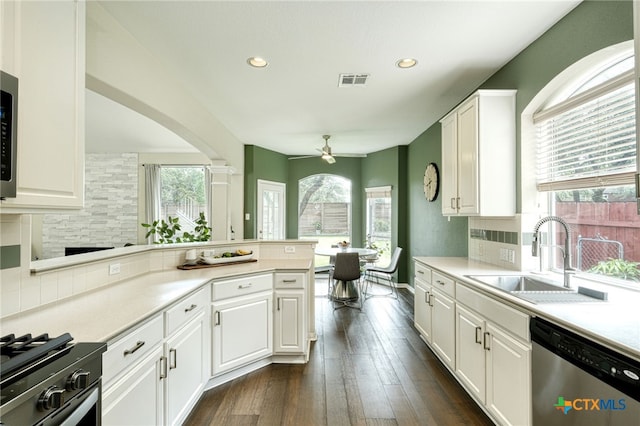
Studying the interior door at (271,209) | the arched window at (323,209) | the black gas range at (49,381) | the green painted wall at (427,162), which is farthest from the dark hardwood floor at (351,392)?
the arched window at (323,209)

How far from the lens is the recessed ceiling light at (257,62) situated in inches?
104

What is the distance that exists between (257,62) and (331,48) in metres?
0.67

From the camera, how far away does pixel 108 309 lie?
1.58m

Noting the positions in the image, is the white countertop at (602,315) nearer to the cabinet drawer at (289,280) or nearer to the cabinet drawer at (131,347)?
the cabinet drawer at (289,280)

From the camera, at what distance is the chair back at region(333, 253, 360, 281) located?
4.44 meters

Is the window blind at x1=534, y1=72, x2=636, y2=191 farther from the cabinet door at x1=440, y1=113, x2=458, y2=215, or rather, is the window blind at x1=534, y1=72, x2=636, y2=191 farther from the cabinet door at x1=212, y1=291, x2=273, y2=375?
the cabinet door at x1=212, y1=291, x2=273, y2=375

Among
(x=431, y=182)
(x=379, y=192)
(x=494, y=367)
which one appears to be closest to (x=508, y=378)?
(x=494, y=367)

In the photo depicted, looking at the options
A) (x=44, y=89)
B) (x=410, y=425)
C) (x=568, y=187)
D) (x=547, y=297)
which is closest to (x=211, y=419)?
(x=410, y=425)

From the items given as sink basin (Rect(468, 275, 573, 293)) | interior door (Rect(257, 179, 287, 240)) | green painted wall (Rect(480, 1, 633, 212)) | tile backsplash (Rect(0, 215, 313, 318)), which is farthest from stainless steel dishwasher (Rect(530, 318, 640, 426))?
interior door (Rect(257, 179, 287, 240))

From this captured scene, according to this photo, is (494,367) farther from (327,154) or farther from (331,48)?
(327,154)

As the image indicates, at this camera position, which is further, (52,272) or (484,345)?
(484,345)

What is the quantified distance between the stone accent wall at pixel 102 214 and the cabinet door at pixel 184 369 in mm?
4564

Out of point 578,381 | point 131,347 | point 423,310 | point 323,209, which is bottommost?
point 423,310

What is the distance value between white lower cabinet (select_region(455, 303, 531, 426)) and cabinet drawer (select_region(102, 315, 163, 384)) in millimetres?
1958
